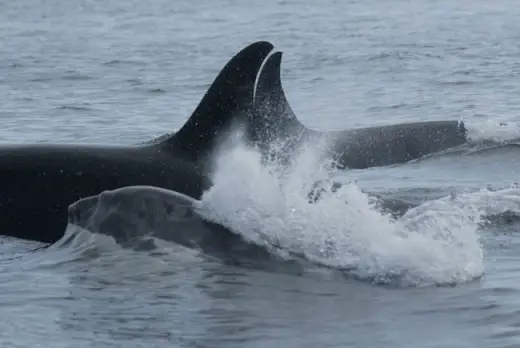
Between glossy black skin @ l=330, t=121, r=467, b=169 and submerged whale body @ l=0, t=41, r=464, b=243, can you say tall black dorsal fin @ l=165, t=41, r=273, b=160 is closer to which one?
submerged whale body @ l=0, t=41, r=464, b=243

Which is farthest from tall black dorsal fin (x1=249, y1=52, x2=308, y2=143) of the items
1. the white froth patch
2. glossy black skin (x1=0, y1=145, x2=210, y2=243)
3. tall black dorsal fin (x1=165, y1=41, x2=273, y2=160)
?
the white froth patch

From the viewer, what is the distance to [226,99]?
10.8 m

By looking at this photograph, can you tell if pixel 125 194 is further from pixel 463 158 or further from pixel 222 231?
pixel 463 158

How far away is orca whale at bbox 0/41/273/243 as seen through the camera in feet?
35.1

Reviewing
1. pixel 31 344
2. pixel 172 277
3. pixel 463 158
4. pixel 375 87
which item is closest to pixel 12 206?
pixel 172 277

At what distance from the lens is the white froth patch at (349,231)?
27.9 ft

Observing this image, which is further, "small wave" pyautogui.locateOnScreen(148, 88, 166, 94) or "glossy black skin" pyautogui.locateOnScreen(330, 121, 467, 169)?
"small wave" pyautogui.locateOnScreen(148, 88, 166, 94)

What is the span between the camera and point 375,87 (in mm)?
22094

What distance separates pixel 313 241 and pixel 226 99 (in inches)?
87.2

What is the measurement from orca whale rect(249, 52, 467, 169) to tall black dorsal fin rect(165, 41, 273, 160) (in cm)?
38

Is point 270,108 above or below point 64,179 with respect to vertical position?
above

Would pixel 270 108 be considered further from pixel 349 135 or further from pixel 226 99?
pixel 349 135

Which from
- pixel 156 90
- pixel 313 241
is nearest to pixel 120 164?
pixel 313 241

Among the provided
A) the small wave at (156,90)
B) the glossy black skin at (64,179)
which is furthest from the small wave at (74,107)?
the glossy black skin at (64,179)
